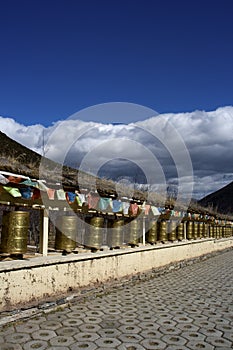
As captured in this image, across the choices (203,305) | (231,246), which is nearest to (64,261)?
(203,305)

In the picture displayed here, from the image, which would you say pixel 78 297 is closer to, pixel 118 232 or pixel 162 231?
pixel 118 232

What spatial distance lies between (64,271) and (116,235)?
2.67 m

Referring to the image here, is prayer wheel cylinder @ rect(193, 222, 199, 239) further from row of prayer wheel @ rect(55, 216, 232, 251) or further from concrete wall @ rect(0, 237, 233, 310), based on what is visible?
concrete wall @ rect(0, 237, 233, 310)

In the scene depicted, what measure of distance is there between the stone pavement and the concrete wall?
0.40 m

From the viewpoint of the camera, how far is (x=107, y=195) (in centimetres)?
896

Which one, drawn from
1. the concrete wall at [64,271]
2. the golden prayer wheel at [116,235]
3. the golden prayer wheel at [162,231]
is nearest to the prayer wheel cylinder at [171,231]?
the golden prayer wheel at [162,231]

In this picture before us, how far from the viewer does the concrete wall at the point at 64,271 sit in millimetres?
5785

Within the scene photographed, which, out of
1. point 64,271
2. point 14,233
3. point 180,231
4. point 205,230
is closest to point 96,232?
point 64,271

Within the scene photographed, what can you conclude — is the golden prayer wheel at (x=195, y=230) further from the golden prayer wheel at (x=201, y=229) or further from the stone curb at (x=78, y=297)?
the stone curb at (x=78, y=297)

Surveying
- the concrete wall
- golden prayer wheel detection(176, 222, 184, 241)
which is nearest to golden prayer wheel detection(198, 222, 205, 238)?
golden prayer wheel detection(176, 222, 184, 241)

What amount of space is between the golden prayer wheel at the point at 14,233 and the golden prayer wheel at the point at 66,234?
4.57 ft

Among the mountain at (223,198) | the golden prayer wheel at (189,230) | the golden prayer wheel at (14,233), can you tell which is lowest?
the golden prayer wheel at (189,230)

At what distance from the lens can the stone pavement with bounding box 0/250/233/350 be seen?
4795mm

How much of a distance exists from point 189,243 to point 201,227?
136 inches
